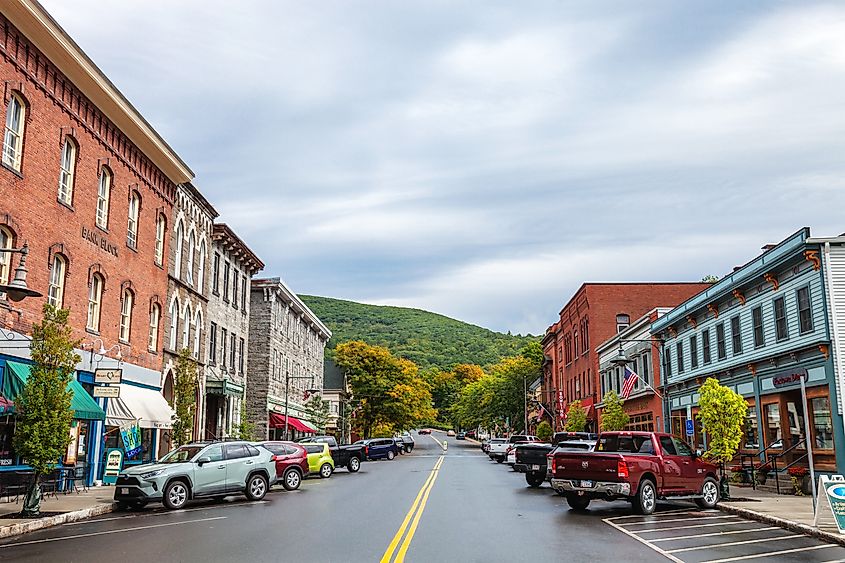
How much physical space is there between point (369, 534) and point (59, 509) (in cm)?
847

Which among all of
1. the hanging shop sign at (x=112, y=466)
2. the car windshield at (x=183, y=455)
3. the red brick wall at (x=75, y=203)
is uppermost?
the red brick wall at (x=75, y=203)

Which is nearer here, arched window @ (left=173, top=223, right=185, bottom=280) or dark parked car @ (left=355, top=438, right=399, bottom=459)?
arched window @ (left=173, top=223, right=185, bottom=280)

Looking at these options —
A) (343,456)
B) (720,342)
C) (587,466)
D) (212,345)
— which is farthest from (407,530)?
(212,345)

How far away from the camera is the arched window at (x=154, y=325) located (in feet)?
105

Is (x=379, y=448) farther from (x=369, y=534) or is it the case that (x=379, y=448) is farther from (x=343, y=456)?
(x=369, y=534)

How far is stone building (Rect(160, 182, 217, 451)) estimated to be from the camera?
34188 mm

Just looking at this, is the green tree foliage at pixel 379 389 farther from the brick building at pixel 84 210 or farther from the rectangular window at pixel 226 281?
the brick building at pixel 84 210

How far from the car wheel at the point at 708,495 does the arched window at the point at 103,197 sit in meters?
20.3

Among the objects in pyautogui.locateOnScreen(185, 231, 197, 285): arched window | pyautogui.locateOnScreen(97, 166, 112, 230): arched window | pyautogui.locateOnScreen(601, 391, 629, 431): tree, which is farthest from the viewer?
pyautogui.locateOnScreen(601, 391, 629, 431): tree

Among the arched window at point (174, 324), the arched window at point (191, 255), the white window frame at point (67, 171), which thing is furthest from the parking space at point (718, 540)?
the arched window at point (191, 255)

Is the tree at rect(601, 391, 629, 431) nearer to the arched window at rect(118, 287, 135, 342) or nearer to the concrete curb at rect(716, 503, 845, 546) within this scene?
the concrete curb at rect(716, 503, 845, 546)

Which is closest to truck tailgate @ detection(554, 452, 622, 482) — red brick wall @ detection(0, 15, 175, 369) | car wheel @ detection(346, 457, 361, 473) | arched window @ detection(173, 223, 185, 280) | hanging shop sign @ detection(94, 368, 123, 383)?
hanging shop sign @ detection(94, 368, 123, 383)

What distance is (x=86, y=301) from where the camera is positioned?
85.3 feet

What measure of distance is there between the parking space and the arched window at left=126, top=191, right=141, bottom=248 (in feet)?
67.5
